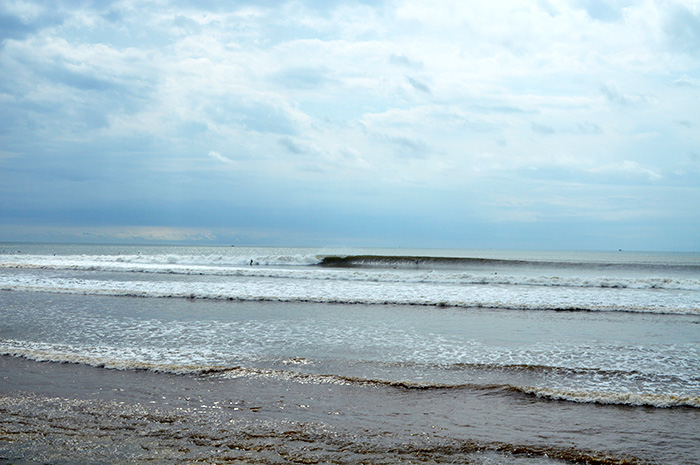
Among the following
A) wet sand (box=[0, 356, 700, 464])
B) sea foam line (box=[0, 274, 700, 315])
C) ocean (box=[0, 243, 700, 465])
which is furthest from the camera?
sea foam line (box=[0, 274, 700, 315])

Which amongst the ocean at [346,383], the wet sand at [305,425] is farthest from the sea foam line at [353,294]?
the wet sand at [305,425]

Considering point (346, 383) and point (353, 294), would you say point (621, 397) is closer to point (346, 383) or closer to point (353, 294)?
point (346, 383)

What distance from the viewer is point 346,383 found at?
739 centimetres

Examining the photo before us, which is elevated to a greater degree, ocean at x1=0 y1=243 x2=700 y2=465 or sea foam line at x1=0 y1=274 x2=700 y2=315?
sea foam line at x1=0 y1=274 x2=700 y2=315

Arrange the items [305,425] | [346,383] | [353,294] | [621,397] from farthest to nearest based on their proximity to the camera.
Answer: [353,294] → [346,383] → [621,397] → [305,425]

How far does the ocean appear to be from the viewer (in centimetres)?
507

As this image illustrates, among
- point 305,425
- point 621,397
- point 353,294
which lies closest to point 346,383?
point 305,425

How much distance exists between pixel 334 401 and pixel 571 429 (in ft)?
9.81

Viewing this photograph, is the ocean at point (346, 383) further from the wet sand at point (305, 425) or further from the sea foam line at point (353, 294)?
the sea foam line at point (353, 294)

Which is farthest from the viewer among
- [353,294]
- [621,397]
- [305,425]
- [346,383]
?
[353,294]

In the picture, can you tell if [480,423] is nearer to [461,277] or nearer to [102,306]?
[102,306]

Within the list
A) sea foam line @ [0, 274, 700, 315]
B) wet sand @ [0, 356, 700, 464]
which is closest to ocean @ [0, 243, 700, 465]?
wet sand @ [0, 356, 700, 464]

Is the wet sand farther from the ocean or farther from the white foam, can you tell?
the white foam

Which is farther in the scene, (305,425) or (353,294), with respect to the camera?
(353,294)
